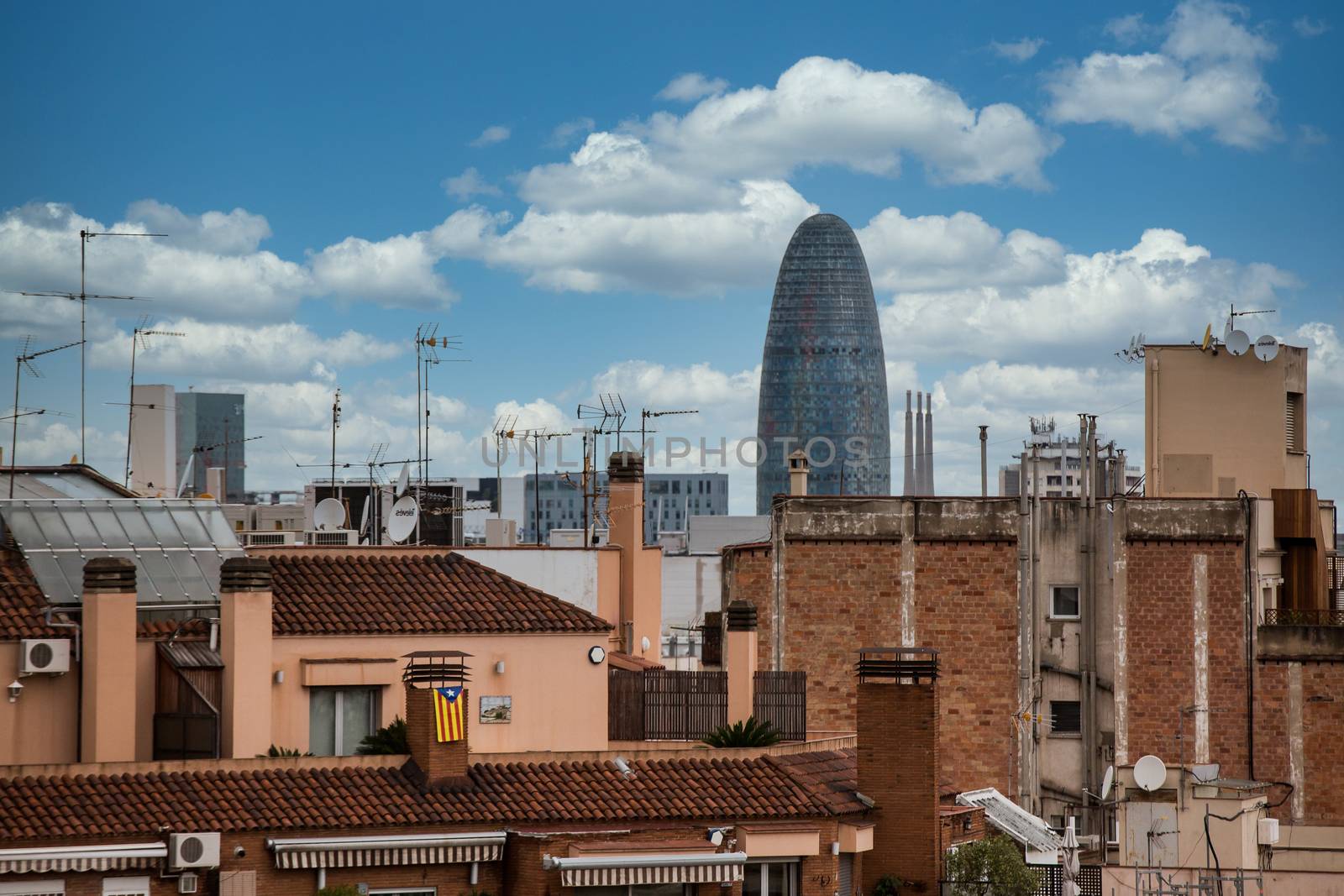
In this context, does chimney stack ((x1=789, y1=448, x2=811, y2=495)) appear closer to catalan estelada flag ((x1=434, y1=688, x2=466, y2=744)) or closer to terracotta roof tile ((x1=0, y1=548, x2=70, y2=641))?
catalan estelada flag ((x1=434, y1=688, x2=466, y2=744))

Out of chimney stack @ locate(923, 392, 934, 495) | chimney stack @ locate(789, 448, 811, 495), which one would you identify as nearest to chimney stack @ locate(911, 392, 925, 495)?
chimney stack @ locate(923, 392, 934, 495)

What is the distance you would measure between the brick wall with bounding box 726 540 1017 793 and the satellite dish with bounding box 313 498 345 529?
432 inches

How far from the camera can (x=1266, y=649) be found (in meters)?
43.2

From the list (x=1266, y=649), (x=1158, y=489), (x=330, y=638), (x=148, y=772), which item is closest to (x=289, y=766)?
(x=148, y=772)

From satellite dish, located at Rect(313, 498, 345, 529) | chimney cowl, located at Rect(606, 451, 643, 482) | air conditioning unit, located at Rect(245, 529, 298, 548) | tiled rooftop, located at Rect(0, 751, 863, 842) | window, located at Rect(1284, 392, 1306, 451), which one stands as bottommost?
tiled rooftop, located at Rect(0, 751, 863, 842)

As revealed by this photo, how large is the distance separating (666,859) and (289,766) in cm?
505

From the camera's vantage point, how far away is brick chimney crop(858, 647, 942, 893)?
26.1 metres

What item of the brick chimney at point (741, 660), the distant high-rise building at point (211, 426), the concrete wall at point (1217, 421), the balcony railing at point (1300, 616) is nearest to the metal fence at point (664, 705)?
the brick chimney at point (741, 660)

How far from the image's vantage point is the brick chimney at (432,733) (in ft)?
80.5

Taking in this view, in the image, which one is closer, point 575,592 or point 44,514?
point 44,514

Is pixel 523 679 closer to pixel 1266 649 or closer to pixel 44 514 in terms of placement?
pixel 44 514

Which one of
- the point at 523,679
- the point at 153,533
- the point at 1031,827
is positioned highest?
the point at 153,533

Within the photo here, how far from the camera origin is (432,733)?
80.7 ft

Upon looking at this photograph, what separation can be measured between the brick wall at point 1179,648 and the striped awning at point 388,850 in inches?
923
